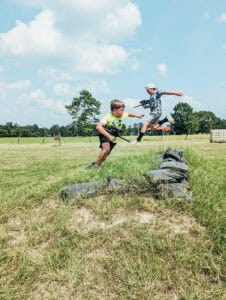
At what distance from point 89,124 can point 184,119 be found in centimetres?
3484

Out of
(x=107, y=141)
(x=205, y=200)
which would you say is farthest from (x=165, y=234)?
(x=107, y=141)

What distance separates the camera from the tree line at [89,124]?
3912 inches

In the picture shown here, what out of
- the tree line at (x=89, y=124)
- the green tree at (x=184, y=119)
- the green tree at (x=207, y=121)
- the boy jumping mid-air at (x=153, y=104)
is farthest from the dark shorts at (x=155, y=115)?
the green tree at (x=207, y=121)

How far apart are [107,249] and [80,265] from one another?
40 cm

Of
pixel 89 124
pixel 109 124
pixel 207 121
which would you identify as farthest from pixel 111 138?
pixel 207 121

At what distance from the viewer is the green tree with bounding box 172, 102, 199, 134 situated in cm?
11712

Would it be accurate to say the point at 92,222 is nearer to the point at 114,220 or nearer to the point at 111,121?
the point at 114,220

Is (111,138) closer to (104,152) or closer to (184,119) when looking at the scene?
(104,152)

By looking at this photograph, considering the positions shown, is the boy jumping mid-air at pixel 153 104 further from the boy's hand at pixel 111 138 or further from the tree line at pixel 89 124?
the tree line at pixel 89 124

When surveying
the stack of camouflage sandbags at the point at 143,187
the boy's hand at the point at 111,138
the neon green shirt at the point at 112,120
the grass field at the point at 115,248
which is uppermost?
the neon green shirt at the point at 112,120

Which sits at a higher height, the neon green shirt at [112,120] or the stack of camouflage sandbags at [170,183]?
the neon green shirt at [112,120]

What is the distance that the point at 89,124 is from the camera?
98750mm

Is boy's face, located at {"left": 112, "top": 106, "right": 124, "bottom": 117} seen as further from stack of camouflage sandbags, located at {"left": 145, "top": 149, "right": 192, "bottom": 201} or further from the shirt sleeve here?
stack of camouflage sandbags, located at {"left": 145, "top": 149, "right": 192, "bottom": 201}

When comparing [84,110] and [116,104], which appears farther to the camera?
[84,110]
